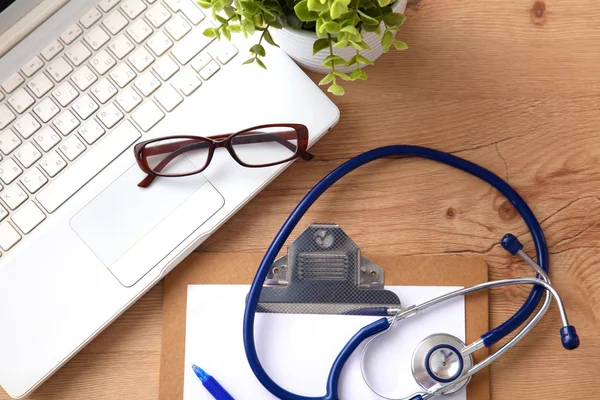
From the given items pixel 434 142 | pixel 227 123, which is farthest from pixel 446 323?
pixel 227 123

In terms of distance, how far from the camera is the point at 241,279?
84 cm

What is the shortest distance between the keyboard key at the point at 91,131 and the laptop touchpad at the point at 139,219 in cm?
6

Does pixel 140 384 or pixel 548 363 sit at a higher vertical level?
pixel 140 384

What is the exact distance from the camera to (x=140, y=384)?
0.83 m

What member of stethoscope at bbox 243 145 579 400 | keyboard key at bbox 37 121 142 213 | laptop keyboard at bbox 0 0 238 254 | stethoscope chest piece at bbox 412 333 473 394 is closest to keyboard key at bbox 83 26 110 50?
laptop keyboard at bbox 0 0 238 254

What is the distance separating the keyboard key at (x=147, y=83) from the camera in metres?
0.81

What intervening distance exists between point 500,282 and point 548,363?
0.43 feet

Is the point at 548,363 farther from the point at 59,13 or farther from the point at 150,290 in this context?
the point at 59,13

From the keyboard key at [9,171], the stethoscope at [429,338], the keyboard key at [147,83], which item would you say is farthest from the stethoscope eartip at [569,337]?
the keyboard key at [9,171]

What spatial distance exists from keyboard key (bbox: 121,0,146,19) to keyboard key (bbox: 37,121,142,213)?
5.4 inches

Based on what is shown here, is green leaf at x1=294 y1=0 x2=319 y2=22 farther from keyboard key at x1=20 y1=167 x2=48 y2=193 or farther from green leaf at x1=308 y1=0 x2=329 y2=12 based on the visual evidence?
keyboard key at x1=20 y1=167 x2=48 y2=193

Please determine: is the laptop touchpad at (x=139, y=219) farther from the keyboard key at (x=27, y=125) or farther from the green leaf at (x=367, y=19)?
the green leaf at (x=367, y=19)

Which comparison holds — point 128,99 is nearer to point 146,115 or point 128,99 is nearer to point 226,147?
point 146,115

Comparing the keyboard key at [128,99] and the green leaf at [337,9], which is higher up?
the green leaf at [337,9]
